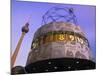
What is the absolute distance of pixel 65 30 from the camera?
6.46 feet

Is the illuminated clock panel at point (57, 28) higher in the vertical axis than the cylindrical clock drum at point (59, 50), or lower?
higher

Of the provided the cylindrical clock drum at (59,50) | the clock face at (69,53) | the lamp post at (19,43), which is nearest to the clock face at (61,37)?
the cylindrical clock drum at (59,50)

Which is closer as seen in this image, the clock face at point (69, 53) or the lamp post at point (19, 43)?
the lamp post at point (19, 43)

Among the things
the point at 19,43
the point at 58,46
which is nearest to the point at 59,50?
the point at 58,46

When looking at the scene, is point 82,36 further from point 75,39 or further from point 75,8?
point 75,8

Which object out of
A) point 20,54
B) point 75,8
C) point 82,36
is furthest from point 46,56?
point 75,8

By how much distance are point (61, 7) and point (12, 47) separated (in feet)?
2.11

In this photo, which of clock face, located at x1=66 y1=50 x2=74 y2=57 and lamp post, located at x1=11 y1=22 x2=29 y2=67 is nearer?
lamp post, located at x1=11 y1=22 x2=29 y2=67

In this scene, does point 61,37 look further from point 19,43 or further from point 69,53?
point 19,43

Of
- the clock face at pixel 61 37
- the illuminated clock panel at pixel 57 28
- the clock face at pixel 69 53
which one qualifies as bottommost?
the clock face at pixel 69 53

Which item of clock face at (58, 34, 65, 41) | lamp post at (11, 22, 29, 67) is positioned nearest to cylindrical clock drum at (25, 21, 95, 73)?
clock face at (58, 34, 65, 41)

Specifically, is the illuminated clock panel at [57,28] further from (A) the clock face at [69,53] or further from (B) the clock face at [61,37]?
(A) the clock face at [69,53]

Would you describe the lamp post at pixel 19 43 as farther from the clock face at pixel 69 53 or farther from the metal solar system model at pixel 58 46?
the clock face at pixel 69 53

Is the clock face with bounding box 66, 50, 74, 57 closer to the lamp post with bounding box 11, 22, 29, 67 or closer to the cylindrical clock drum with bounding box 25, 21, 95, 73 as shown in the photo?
the cylindrical clock drum with bounding box 25, 21, 95, 73
